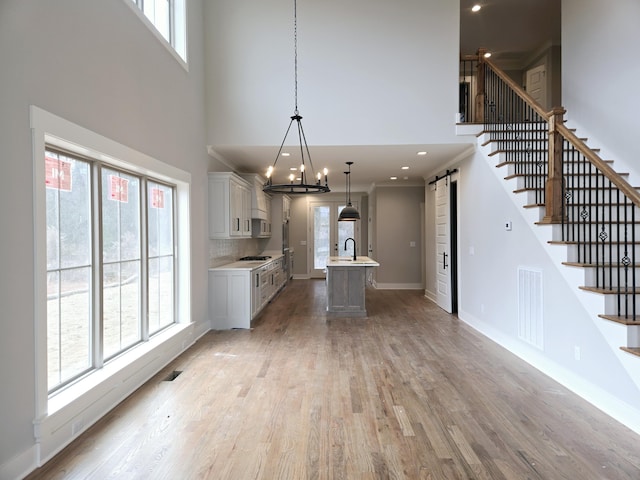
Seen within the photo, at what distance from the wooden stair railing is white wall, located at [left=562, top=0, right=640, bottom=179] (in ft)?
1.65

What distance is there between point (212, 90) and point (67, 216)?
314 centimetres

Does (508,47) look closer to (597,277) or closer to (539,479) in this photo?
(597,277)

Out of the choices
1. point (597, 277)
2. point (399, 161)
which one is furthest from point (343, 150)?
point (597, 277)

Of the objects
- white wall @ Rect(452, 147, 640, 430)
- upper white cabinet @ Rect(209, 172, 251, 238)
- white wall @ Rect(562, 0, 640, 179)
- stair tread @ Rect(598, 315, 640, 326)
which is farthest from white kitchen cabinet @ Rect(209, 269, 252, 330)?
white wall @ Rect(562, 0, 640, 179)

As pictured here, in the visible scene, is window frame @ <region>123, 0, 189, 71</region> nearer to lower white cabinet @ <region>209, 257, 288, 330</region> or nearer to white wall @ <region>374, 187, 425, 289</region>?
lower white cabinet @ <region>209, 257, 288, 330</region>

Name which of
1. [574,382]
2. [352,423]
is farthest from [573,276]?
[352,423]

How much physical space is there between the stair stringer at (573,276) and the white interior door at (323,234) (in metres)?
6.89

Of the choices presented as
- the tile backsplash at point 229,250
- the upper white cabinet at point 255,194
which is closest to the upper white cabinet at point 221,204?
the tile backsplash at point 229,250

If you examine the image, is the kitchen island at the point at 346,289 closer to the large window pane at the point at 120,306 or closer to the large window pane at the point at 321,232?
the large window pane at the point at 120,306

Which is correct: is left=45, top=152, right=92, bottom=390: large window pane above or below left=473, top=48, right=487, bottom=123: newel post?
below

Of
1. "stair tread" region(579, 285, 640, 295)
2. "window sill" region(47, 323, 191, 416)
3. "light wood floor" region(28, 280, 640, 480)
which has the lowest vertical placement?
"light wood floor" region(28, 280, 640, 480)

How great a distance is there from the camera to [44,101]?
7.24ft

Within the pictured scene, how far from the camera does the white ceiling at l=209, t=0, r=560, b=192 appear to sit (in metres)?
5.41

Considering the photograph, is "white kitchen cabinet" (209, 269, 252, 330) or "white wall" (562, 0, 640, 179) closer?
"white wall" (562, 0, 640, 179)
